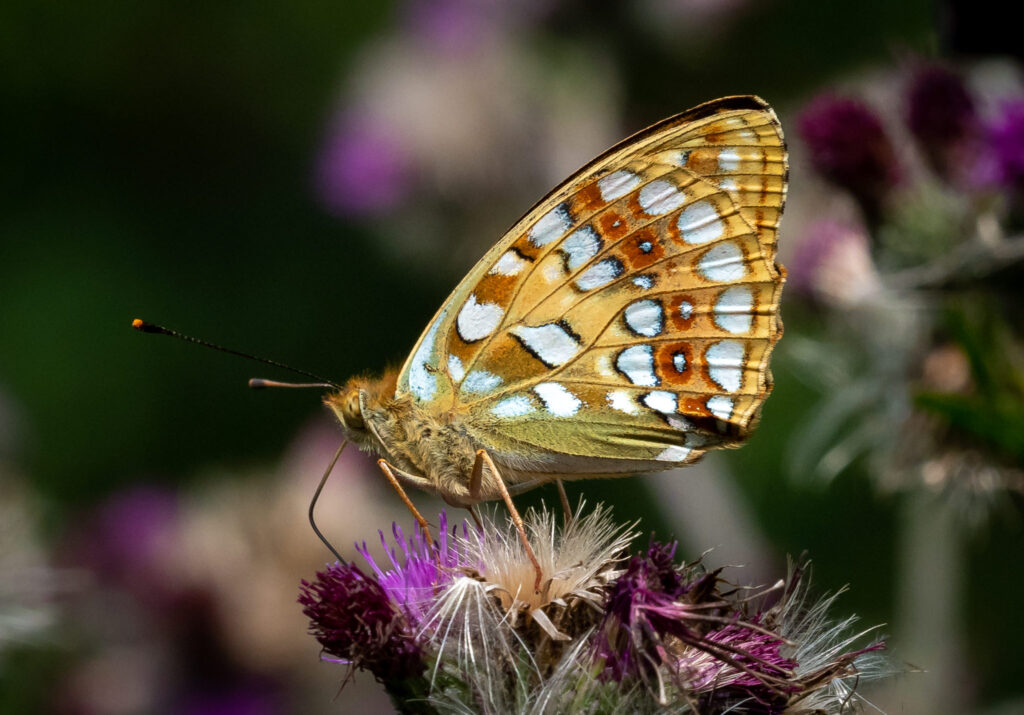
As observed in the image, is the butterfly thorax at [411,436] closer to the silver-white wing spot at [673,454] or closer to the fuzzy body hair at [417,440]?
the fuzzy body hair at [417,440]

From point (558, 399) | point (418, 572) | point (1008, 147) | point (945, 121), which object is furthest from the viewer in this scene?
point (945, 121)

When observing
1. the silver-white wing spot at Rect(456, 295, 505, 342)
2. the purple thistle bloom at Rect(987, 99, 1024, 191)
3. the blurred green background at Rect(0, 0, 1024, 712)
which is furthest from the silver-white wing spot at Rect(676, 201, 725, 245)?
the blurred green background at Rect(0, 0, 1024, 712)

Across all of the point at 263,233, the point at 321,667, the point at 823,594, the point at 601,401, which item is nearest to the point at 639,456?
the point at 601,401

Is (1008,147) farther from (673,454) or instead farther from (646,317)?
(673,454)

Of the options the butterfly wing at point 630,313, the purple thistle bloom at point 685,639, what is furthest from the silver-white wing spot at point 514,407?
the purple thistle bloom at point 685,639

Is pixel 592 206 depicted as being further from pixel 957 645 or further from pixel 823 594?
pixel 957 645

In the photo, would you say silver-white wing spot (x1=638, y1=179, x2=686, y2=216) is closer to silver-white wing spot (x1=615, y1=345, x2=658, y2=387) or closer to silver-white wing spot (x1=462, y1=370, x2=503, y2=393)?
silver-white wing spot (x1=615, y1=345, x2=658, y2=387)

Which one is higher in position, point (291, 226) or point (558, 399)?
point (291, 226)

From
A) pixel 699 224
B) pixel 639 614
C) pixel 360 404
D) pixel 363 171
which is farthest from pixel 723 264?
pixel 363 171
